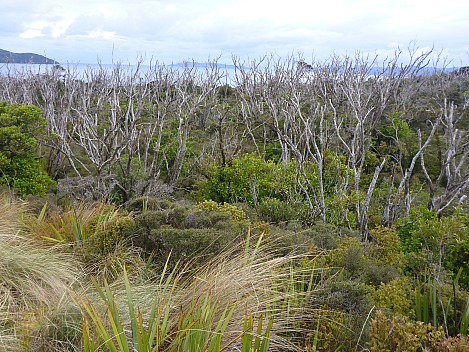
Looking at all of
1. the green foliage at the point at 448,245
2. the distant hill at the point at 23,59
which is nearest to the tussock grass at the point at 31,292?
the green foliage at the point at 448,245

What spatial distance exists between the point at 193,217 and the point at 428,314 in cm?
263

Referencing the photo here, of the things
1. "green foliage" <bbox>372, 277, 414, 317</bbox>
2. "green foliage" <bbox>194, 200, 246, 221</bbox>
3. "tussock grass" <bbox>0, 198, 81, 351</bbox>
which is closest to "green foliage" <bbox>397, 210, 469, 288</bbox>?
"green foliage" <bbox>372, 277, 414, 317</bbox>

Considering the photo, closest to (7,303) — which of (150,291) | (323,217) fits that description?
(150,291)

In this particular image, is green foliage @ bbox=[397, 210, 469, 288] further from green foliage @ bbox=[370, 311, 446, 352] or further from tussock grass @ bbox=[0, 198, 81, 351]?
tussock grass @ bbox=[0, 198, 81, 351]

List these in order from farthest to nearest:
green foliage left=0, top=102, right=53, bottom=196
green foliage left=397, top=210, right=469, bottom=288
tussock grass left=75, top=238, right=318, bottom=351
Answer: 1. green foliage left=0, top=102, right=53, bottom=196
2. green foliage left=397, top=210, right=469, bottom=288
3. tussock grass left=75, top=238, right=318, bottom=351

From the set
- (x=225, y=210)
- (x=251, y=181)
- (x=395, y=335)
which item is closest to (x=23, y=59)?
(x=251, y=181)

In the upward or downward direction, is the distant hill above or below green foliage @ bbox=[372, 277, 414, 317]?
above

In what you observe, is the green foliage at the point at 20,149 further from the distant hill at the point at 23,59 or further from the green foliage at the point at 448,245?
the distant hill at the point at 23,59

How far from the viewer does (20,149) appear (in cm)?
979

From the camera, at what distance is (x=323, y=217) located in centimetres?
717

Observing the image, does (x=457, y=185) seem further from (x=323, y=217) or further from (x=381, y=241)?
(x=381, y=241)

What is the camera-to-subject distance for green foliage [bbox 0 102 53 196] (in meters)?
9.44

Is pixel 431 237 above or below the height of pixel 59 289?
above

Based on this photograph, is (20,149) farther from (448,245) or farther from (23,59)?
(23,59)
